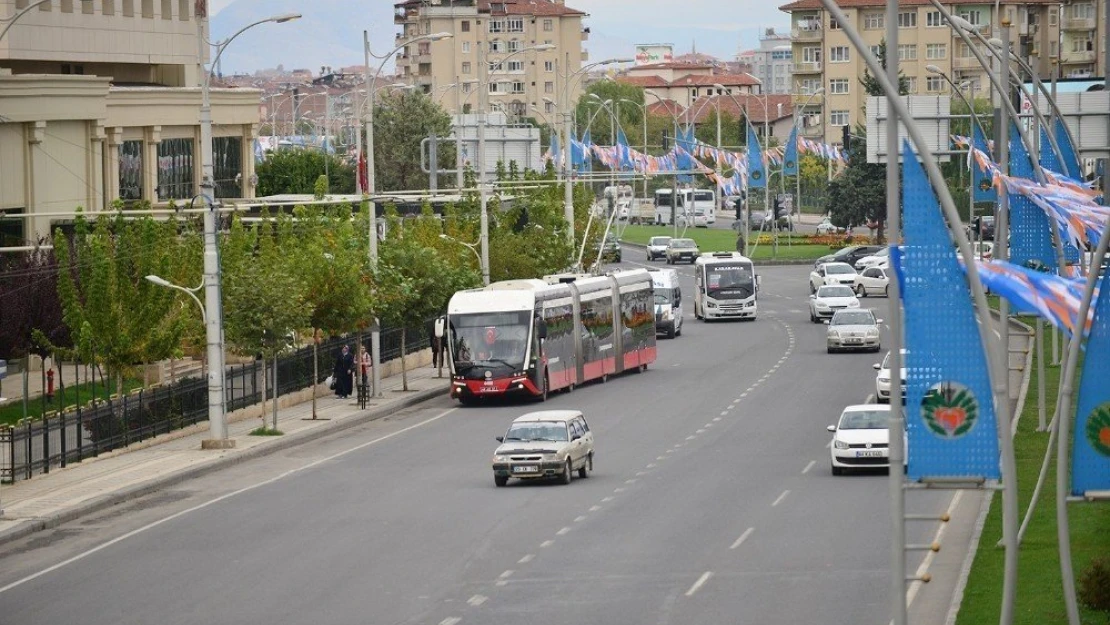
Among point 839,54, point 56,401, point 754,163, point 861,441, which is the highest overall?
point 839,54

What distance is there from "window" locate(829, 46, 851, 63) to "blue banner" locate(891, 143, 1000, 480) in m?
146

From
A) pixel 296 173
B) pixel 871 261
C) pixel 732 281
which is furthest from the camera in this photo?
pixel 296 173

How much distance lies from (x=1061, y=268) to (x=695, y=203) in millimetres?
112931

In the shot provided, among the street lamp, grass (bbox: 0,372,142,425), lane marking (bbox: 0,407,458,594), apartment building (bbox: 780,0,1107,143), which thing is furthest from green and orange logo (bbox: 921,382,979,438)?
apartment building (bbox: 780,0,1107,143)

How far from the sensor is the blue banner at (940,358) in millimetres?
17422

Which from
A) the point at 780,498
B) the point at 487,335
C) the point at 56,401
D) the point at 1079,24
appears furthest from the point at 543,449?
the point at 1079,24

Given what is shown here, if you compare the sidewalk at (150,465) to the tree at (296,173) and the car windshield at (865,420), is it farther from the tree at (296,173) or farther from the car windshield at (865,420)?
the tree at (296,173)

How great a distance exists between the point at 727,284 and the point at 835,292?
14.4ft

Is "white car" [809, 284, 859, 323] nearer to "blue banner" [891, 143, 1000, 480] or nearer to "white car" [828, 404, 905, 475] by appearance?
"white car" [828, 404, 905, 475]

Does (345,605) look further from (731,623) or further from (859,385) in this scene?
(859,385)

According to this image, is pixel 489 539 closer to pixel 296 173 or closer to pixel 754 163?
pixel 754 163

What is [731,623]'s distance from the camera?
2283 cm

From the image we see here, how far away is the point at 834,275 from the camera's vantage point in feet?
274

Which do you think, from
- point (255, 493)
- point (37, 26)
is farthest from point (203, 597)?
point (37, 26)
